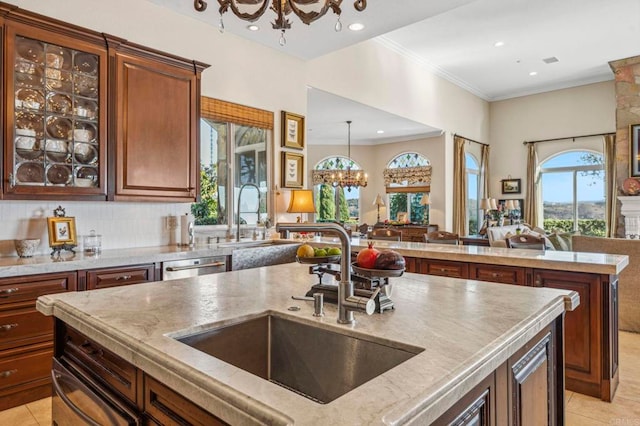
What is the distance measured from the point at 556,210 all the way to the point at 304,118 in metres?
6.75

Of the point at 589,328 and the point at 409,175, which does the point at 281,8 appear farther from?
the point at 409,175

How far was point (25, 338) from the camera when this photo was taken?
2545mm

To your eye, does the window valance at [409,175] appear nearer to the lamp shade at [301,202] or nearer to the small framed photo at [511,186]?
the small framed photo at [511,186]

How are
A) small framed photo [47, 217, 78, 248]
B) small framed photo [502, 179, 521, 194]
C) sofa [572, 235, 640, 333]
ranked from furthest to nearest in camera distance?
1. small framed photo [502, 179, 521, 194]
2. sofa [572, 235, 640, 333]
3. small framed photo [47, 217, 78, 248]

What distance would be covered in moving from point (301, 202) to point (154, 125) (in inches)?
73.9

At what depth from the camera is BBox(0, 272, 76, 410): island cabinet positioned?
2463 millimetres

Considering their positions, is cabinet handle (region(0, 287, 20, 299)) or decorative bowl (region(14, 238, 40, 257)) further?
decorative bowl (region(14, 238, 40, 257))

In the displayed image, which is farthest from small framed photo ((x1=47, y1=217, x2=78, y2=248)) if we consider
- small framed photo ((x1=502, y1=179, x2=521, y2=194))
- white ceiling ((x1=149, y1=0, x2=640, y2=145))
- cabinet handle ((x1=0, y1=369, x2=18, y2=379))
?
small framed photo ((x1=502, y1=179, x2=521, y2=194))

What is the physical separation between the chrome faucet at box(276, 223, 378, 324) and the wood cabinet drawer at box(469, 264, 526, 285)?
1.98m

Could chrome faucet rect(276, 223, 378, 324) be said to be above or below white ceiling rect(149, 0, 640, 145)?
below

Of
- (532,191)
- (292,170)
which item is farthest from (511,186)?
(292,170)

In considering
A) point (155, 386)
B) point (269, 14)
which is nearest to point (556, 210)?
point (269, 14)

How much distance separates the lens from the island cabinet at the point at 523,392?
977 millimetres

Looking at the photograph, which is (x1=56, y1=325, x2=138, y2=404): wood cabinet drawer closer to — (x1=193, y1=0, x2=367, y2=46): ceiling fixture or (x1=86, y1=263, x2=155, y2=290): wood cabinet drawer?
(x1=86, y1=263, x2=155, y2=290): wood cabinet drawer
